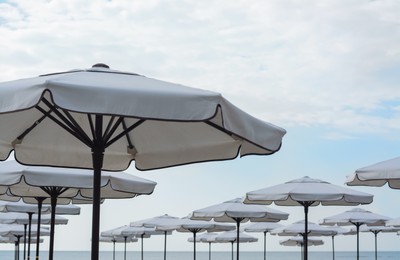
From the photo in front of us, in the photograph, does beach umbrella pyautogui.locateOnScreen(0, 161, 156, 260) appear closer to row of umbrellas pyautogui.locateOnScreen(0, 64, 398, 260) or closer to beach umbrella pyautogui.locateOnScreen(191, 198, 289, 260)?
row of umbrellas pyautogui.locateOnScreen(0, 64, 398, 260)

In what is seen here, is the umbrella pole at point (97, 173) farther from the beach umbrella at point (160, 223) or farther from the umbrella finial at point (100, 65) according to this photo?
the beach umbrella at point (160, 223)

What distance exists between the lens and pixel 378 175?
6.91m

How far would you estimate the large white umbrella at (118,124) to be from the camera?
3.82m

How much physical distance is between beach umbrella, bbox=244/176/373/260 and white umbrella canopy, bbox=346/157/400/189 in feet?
7.02

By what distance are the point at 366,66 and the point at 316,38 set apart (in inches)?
102

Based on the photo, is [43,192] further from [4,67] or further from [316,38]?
[316,38]

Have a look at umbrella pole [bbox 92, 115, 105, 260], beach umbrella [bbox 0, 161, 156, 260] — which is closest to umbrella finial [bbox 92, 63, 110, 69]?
umbrella pole [bbox 92, 115, 105, 260]

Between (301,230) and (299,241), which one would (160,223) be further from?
(299,241)

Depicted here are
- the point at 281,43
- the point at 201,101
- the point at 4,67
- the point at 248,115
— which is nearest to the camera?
the point at 201,101

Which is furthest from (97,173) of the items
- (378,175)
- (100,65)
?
(378,175)

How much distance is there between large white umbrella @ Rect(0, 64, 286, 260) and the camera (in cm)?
382

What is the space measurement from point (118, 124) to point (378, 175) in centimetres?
313

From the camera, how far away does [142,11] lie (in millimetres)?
10023

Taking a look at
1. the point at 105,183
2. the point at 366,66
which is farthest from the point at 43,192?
the point at 366,66
